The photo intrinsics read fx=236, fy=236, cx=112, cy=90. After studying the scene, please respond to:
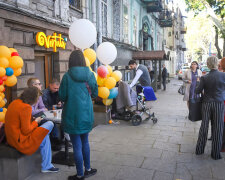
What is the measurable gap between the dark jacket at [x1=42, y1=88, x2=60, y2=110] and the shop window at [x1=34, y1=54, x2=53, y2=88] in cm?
223

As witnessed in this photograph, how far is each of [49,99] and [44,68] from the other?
2792 mm

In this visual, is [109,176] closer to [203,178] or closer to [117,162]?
[117,162]

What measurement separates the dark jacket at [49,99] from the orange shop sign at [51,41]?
79.6 inches

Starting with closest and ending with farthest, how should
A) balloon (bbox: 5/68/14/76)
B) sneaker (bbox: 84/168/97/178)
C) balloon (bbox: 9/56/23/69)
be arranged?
sneaker (bbox: 84/168/97/178), balloon (bbox: 5/68/14/76), balloon (bbox: 9/56/23/69)

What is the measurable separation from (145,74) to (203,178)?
3924 millimetres

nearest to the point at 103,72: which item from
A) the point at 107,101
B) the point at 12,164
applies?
the point at 107,101

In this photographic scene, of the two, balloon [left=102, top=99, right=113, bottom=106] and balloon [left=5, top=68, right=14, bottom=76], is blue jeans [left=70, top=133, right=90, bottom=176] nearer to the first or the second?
balloon [left=5, top=68, right=14, bottom=76]

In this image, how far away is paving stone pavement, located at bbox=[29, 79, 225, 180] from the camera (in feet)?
12.1

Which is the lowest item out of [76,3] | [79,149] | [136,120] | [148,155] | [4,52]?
[148,155]

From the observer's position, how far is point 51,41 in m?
7.21

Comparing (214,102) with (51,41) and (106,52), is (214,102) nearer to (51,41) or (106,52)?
(106,52)

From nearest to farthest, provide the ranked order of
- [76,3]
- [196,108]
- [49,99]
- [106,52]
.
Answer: [196,108], [49,99], [106,52], [76,3]

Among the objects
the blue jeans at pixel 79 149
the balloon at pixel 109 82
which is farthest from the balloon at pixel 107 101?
the blue jeans at pixel 79 149

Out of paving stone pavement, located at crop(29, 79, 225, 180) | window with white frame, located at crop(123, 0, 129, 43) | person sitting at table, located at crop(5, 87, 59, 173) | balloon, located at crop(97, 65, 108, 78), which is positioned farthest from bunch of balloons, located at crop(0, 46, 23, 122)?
window with white frame, located at crop(123, 0, 129, 43)
